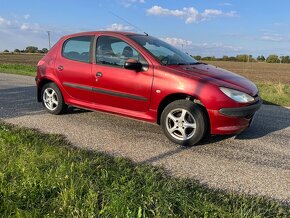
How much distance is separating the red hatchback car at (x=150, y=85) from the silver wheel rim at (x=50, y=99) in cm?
13

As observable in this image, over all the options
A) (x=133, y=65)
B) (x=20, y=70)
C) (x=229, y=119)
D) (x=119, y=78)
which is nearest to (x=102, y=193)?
(x=229, y=119)

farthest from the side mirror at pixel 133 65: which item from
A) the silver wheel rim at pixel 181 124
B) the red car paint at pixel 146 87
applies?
the silver wheel rim at pixel 181 124

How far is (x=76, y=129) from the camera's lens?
20.0ft

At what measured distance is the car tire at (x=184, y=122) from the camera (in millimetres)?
5191

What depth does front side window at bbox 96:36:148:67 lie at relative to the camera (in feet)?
19.0

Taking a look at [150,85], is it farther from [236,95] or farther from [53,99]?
[53,99]

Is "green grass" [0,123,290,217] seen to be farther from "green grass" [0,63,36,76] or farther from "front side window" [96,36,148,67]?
"green grass" [0,63,36,76]

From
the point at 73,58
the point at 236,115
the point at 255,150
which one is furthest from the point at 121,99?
the point at 255,150

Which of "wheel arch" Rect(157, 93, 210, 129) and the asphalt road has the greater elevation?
"wheel arch" Rect(157, 93, 210, 129)

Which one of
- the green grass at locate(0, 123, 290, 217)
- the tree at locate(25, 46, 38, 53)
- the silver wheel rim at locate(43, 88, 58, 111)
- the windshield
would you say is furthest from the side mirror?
the tree at locate(25, 46, 38, 53)

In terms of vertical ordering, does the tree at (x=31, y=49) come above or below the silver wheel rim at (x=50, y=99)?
above

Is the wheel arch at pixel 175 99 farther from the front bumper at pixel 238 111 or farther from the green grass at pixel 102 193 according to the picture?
the green grass at pixel 102 193

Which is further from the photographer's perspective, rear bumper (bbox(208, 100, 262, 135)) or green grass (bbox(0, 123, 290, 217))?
rear bumper (bbox(208, 100, 262, 135))

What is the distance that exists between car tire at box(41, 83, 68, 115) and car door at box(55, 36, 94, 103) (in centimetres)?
32
